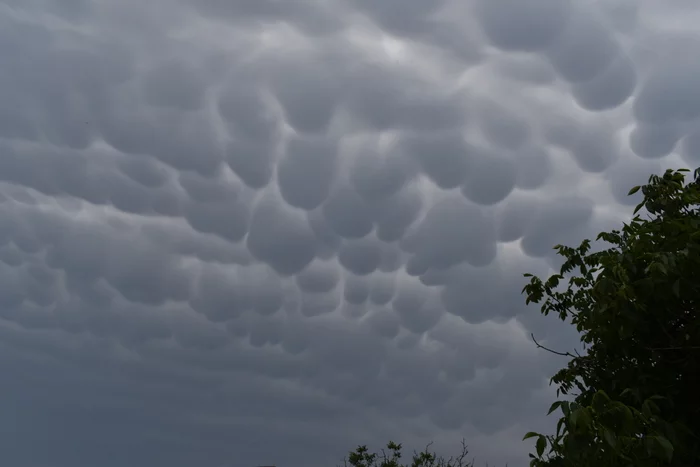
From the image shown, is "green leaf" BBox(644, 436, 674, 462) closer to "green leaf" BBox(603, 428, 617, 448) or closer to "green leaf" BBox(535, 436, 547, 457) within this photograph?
"green leaf" BBox(603, 428, 617, 448)

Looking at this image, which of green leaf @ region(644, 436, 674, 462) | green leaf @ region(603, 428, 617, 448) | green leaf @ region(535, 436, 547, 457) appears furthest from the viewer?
green leaf @ region(535, 436, 547, 457)

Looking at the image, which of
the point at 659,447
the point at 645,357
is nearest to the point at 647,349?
the point at 645,357

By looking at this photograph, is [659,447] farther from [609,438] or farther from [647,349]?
[647,349]

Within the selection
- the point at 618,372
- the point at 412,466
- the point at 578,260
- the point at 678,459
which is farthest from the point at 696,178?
the point at 412,466

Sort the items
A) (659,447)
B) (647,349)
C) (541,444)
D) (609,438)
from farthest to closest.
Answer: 1. (647,349)
2. (541,444)
3. (659,447)
4. (609,438)

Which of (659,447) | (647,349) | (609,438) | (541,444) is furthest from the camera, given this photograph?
(647,349)

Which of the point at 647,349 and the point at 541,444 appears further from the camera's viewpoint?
the point at 647,349

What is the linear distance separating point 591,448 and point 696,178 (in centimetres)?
697

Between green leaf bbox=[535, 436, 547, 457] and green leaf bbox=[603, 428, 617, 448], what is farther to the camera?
green leaf bbox=[535, 436, 547, 457]

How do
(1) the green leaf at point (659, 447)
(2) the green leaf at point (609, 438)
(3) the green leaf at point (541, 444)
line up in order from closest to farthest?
(2) the green leaf at point (609, 438)
(1) the green leaf at point (659, 447)
(3) the green leaf at point (541, 444)

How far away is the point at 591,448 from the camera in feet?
17.9

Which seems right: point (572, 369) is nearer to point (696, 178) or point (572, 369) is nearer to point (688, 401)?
point (688, 401)

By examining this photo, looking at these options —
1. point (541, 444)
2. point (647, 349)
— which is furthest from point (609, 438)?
point (647, 349)

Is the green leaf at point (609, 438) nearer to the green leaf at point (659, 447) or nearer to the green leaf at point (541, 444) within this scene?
the green leaf at point (659, 447)
